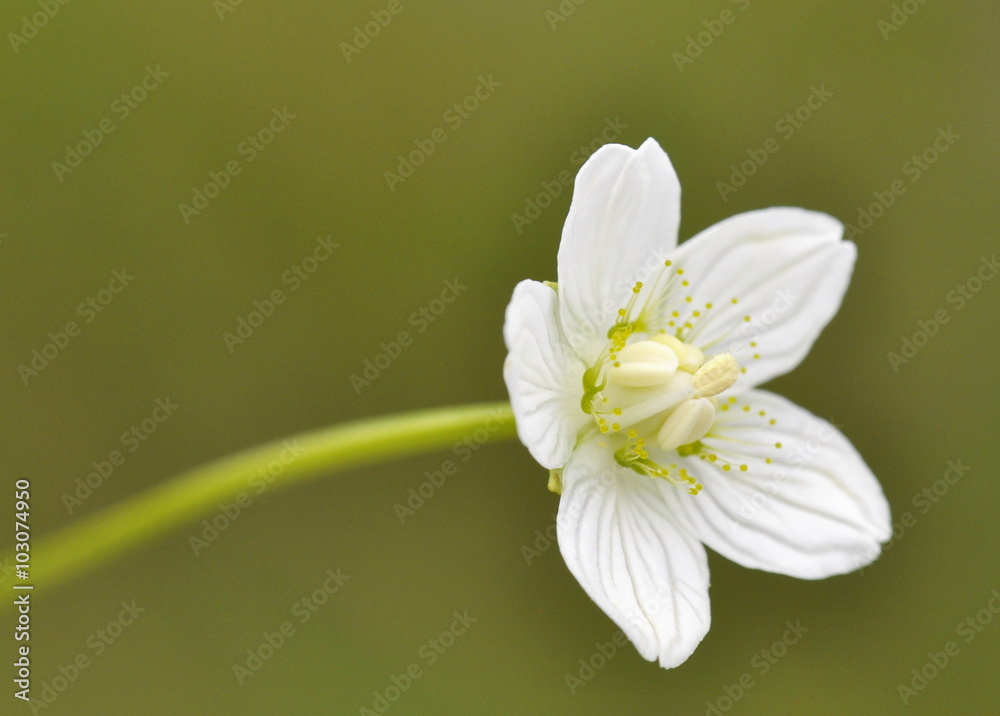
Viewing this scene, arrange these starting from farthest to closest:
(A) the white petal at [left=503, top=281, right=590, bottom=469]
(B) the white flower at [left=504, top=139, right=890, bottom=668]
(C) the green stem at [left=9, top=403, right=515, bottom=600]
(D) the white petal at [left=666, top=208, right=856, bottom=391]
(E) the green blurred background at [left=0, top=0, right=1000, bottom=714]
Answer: (E) the green blurred background at [left=0, top=0, right=1000, bottom=714] → (D) the white petal at [left=666, top=208, right=856, bottom=391] → (C) the green stem at [left=9, top=403, right=515, bottom=600] → (B) the white flower at [left=504, top=139, right=890, bottom=668] → (A) the white petal at [left=503, top=281, right=590, bottom=469]

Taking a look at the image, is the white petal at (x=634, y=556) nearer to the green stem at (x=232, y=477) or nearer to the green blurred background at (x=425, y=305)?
the green stem at (x=232, y=477)

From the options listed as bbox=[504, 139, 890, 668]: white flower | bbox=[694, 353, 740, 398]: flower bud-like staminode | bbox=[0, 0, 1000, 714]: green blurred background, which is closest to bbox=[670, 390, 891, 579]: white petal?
bbox=[504, 139, 890, 668]: white flower

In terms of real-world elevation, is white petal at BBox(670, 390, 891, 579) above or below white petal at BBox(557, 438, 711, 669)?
above

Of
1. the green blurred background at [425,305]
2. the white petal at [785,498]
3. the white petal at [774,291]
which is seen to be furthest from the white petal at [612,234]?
the green blurred background at [425,305]

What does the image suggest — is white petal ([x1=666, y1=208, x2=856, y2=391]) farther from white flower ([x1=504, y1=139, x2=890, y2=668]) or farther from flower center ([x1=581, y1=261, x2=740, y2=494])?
flower center ([x1=581, y1=261, x2=740, y2=494])

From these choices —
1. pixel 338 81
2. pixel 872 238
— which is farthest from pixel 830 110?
pixel 338 81

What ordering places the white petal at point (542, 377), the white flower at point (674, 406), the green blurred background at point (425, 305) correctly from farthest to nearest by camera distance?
the green blurred background at point (425, 305) → the white flower at point (674, 406) → the white petal at point (542, 377)

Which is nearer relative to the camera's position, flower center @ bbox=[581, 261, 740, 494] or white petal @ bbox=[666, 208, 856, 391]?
flower center @ bbox=[581, 261, 740, 494]

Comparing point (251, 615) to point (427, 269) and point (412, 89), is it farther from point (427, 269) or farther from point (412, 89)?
point (412, 89)
